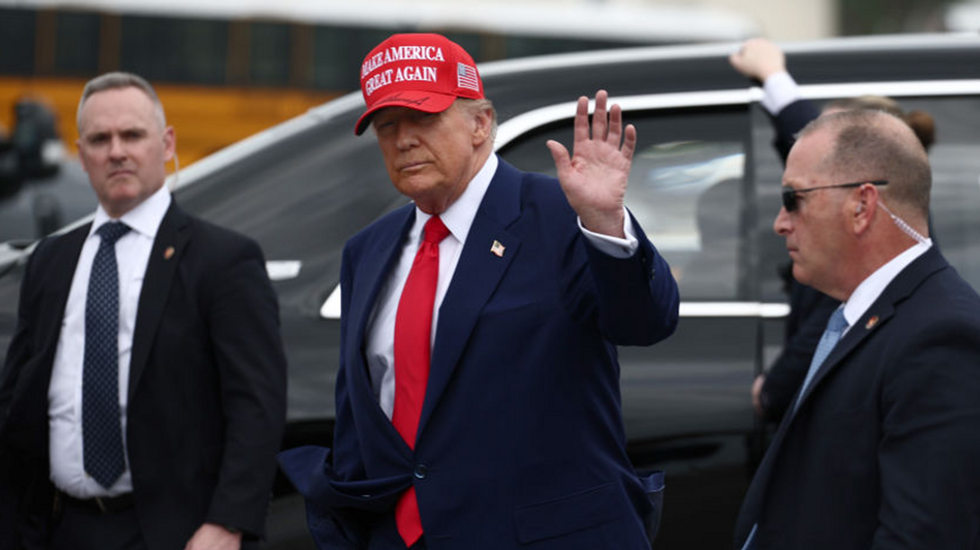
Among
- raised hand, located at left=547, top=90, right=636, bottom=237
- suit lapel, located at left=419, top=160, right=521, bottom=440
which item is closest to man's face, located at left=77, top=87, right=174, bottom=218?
suit lapel, located at left=419, top=160, right=521, bottom=440

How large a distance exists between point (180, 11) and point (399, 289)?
674 inches

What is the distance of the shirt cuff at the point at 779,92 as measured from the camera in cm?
354

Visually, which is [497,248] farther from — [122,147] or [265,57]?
[265,57]

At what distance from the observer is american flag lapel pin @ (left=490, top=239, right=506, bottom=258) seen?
2453mm

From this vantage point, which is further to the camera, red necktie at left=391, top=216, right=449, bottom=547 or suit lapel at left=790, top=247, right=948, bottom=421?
red necktie at left=391, top=216, right=449, bottom=547

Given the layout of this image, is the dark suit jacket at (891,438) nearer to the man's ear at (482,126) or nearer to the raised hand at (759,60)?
the man's ear at (482,126)

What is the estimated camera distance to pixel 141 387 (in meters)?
3.11

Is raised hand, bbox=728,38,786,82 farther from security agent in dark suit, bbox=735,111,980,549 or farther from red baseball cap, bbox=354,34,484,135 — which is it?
red baseball cap, bbox=354,34,484,135

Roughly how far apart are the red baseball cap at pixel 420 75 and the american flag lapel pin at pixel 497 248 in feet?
0.91

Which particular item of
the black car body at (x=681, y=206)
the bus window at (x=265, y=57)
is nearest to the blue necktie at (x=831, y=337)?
the black car body at (x=681, y=206)

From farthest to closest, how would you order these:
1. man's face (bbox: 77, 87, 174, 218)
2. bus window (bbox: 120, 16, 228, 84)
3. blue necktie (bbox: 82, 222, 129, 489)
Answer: bus window (bbox: 120, 16, 228, 84)
man's face (bbox: 77, 87, 174, 218)
blue necktie (bbox: 82, 222, 129, 489)

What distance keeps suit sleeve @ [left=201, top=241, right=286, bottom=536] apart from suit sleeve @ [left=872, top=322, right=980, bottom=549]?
61.8 inches

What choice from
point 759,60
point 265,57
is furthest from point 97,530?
point 265,57

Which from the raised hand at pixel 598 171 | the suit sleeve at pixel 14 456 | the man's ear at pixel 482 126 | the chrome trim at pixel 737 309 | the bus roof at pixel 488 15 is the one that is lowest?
the suit sleeve at pixel 14 456
